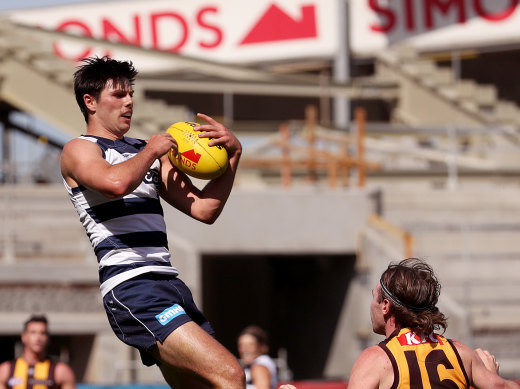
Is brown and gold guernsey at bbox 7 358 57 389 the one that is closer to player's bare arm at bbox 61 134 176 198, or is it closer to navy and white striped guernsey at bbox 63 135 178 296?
navy and white striped guernsey at bbox 63 135 178 296

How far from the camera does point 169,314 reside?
536 centimetres

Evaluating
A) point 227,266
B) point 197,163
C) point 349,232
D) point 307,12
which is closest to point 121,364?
point 349,232

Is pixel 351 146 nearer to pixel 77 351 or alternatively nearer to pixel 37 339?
pixel 77 351

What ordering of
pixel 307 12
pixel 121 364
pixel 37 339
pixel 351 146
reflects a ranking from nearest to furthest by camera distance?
pixel 37 339
pixel 121 364
pixel 351 146
pixel 307 12

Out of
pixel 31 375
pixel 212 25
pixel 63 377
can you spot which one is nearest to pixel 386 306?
pixel 63 377

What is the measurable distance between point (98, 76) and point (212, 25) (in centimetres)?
2459

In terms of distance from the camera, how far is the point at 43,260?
52.3 ft

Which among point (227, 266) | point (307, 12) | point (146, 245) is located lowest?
point (227, 266)

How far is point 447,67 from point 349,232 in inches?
572

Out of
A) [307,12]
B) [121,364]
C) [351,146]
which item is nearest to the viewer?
[121,364]

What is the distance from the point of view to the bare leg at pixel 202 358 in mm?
5211

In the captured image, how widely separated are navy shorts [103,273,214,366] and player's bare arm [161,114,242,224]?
483mm

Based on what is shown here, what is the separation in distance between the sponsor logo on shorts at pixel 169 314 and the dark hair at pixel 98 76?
43.0 inches

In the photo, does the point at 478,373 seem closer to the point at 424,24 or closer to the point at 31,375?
the point at 31,375
